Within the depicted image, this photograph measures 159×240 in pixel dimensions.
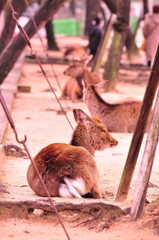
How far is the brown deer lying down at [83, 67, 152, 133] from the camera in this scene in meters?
12.1

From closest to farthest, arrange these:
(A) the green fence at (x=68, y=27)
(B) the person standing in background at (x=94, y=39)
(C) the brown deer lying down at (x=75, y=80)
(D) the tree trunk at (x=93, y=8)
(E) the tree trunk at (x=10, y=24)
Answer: (E) the tree trunk at (x=10, y=24) → (C) the brown deer lying down at (x=75, y=80) → (B) the person standing in background at (x=94, y=39) → (D) the tree trunk at (x=93, y=8) → (A) the green fence at (x=68, y=27)

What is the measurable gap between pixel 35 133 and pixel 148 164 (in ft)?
16.3

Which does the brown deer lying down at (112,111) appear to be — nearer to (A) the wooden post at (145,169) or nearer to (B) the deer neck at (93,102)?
(B) the deer neck at (93,102)

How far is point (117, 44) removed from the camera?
17203mm

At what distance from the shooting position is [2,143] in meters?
9.80

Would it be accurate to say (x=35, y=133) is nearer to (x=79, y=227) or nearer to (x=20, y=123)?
(x=20, y=123)

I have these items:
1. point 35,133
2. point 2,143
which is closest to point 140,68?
point 35,133

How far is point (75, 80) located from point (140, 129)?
8961 mm

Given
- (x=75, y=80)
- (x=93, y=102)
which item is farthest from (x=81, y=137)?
(x=75, y=80)

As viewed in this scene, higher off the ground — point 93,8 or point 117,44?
point 117,44

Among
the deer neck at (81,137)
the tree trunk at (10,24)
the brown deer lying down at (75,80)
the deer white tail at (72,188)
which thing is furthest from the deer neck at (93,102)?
the deer white tail at (72,188)

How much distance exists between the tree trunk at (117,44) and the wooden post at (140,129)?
9664 mm

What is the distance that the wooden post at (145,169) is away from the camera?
22.2 ft

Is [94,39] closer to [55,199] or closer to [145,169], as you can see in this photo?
[55,199]
